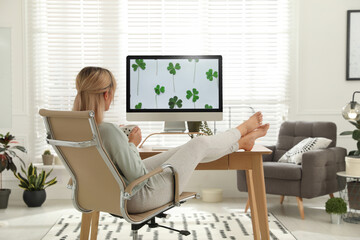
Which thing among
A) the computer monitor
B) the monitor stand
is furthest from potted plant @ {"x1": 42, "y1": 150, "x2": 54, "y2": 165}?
the monitor stand

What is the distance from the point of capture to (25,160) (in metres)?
5.11

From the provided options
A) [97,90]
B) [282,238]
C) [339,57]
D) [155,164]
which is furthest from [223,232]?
[339,57]

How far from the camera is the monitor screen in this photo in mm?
3305

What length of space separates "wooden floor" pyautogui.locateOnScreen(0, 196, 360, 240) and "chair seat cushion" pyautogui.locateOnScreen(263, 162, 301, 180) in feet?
1.19

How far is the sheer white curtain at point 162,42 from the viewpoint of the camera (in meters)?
5.15

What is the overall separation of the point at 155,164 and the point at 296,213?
2.22 meters

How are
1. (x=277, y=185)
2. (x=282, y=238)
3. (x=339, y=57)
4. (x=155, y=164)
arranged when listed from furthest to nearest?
(x=339, y=57) < (x=277, y=185) < (x=282, y=238) < (x=155, y=164)

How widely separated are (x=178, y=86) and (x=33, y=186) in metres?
2.20

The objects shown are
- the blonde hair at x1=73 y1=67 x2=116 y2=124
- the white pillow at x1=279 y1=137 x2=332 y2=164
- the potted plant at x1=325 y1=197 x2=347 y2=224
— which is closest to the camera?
the blonde hair at x1=73 y1=67 x2=116 y2=124

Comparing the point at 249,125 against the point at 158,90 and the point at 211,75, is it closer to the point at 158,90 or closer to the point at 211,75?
the point at 211,75

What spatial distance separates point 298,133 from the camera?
4734 millimetres

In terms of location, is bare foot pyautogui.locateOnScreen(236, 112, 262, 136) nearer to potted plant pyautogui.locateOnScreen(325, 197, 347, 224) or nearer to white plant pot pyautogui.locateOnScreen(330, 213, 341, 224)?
potted plant pyautogui.locateOnScreen(325, 197, 347, 224)

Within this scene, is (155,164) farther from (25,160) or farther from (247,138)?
(25,160)

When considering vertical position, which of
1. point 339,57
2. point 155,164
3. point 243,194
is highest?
point 339,57
